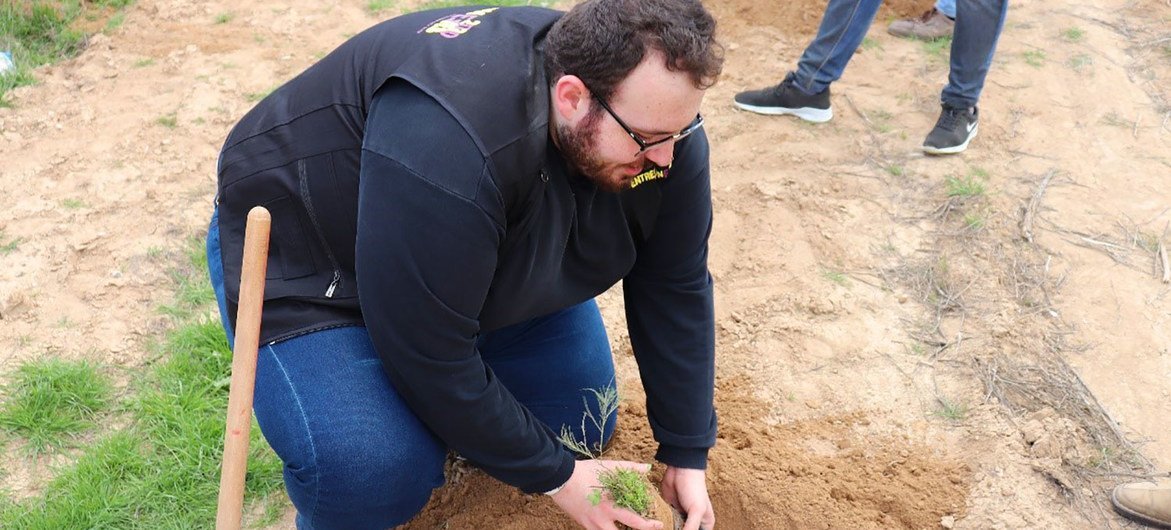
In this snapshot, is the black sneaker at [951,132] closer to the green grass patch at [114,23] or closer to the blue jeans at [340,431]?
the blue jeans at [340,431]

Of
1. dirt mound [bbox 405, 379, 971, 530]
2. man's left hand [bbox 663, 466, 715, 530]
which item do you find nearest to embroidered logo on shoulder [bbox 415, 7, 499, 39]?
man's left hand [bbox 663, 466, 715, 530]

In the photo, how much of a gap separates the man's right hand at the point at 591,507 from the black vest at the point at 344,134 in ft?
1.90

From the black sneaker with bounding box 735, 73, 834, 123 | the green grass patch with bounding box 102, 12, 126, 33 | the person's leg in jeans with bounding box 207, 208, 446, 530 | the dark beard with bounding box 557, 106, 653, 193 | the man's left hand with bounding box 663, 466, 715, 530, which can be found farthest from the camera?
the green grass patch with bounding box 102, 12, 126, 33

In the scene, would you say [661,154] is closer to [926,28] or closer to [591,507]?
[591,507]

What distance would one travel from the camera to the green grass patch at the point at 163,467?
2504 millimetres

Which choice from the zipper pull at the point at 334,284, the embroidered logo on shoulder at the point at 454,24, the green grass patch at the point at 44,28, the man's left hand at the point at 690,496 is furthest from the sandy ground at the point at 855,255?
the embroidered logo on shoulder at the point at 454,24

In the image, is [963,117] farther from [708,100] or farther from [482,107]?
[482,107]

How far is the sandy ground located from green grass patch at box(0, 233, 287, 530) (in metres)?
0.13

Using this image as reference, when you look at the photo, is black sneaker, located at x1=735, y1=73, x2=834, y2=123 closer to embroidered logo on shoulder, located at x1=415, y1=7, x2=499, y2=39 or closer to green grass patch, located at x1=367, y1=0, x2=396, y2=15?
green grass patch, located at x1=367, y1=0, x2=396, y2=15

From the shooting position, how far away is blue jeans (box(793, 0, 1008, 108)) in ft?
12.7

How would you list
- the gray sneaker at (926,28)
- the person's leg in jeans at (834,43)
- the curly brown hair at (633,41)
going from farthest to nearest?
the gray sneaker at (926,28) < the person's leg in jeans at (834,43) < the curly brown hair at (633,41)

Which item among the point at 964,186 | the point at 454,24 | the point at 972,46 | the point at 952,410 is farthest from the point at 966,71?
the point at 454,24

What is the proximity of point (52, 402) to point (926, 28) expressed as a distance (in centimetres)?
424

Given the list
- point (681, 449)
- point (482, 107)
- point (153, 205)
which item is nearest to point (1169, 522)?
point (681, 449)
